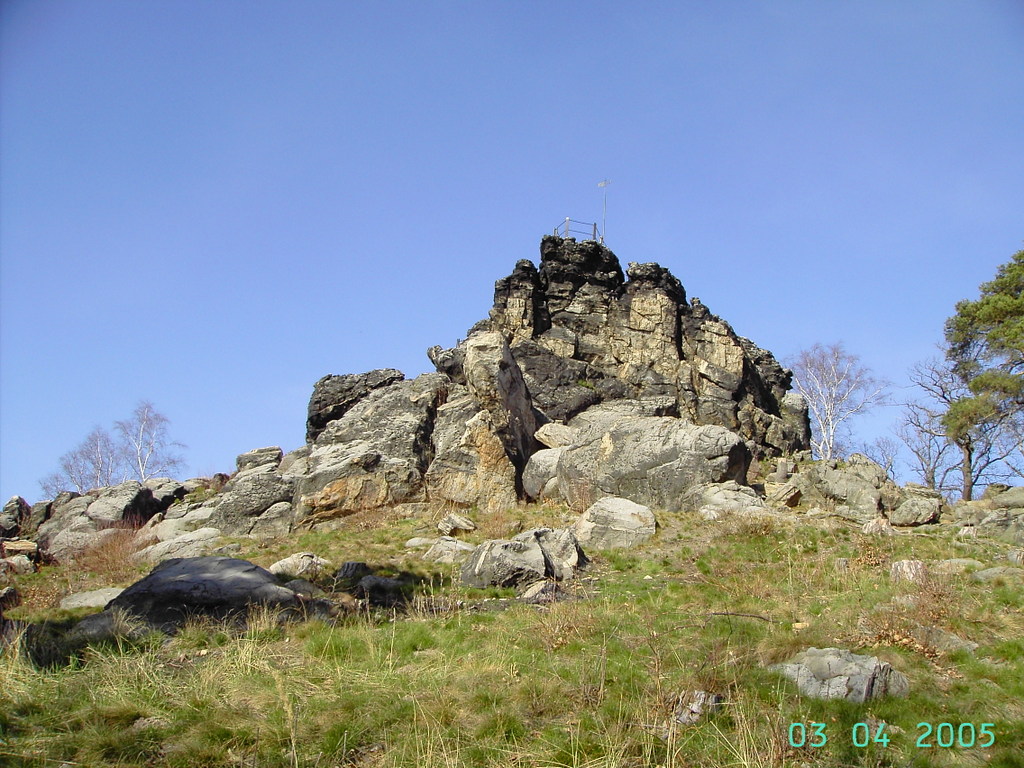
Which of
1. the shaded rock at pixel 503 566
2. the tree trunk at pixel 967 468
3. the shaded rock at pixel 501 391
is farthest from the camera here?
the tree trunk at pixel 967 468

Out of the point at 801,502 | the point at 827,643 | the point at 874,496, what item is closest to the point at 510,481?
the point at 801,502

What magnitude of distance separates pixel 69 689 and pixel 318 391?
23.7 meters

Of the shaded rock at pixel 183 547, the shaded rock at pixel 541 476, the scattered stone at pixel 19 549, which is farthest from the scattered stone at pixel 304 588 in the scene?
the scattered stone at pixel 19 549

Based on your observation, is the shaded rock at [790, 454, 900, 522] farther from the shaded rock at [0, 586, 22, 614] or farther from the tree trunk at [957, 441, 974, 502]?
the shaded rock at [0, 586, 22, 614]

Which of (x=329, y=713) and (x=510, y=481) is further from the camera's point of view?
(x=510, y=481)

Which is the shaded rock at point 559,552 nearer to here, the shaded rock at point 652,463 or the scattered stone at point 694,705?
the shaded rock at point 652,463

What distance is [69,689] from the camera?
6.74m

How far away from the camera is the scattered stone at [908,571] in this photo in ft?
32.8

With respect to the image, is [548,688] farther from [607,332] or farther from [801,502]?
[607,332]

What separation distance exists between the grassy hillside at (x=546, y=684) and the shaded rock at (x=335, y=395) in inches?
720

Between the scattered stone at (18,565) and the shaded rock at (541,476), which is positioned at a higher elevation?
the shaded rock at (541,476)

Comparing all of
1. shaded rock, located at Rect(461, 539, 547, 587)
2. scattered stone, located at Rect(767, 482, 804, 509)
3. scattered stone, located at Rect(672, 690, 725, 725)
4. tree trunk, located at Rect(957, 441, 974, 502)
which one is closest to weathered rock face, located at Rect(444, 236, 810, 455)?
tree trunk, located at Rect(957, 441, 974, 502)

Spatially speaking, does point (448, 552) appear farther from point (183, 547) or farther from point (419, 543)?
point (183, 547)

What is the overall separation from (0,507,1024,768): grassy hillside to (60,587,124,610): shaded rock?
27.6 inches
